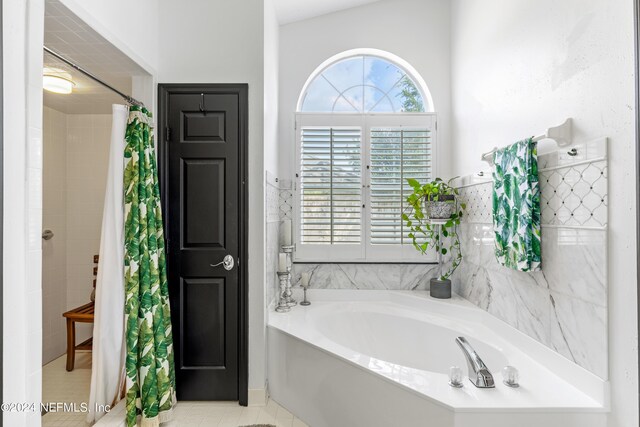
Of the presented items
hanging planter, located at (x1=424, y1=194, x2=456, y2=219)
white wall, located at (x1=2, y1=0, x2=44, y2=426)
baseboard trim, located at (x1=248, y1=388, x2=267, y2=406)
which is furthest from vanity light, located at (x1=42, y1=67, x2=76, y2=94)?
hanging planter, located at (x1=424, y1=194, x2=456, y2=219)

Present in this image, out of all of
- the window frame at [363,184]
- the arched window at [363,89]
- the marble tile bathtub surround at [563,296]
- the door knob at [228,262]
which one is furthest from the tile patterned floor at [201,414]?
the arched window at [363,89]

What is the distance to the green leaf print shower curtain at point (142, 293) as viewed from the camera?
1.98 m

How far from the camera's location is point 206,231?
234 cm

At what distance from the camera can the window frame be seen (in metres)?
2.99

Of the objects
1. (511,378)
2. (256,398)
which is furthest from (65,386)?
(511,378)

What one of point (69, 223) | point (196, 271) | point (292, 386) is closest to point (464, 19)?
point (196, 271)

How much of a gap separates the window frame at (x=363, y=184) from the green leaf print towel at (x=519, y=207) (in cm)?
110

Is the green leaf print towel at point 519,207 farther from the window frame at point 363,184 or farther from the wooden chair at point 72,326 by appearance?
the wooden chair at point 72,326

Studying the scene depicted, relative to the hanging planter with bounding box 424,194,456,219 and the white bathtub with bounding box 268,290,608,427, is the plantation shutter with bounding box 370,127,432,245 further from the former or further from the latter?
the white bathtub with bounding box 268,290,608,427

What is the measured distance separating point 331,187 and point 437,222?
36.0 inches

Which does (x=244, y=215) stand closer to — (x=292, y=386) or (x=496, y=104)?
(x=292, y=386)

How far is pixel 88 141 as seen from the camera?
11.1ft

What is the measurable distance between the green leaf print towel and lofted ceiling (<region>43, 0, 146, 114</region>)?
216cm

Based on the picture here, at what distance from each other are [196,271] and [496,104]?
2.22m
